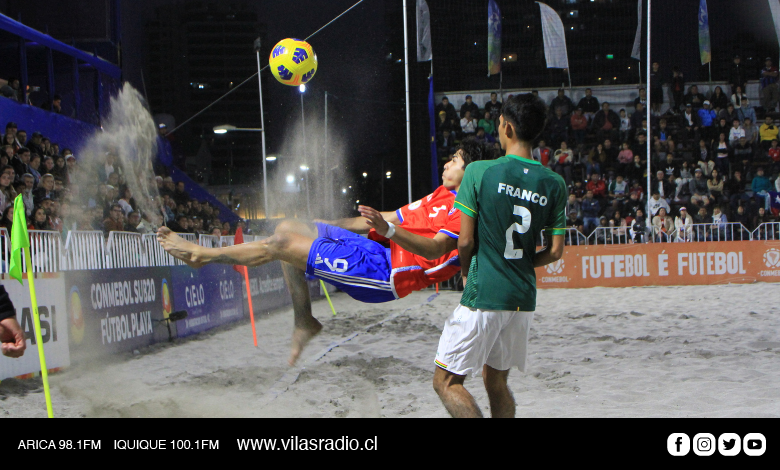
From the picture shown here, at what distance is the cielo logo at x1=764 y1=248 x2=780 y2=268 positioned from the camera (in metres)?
13.5

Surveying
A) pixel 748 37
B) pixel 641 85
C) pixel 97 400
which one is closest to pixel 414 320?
pixel 97 400

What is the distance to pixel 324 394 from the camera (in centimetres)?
481

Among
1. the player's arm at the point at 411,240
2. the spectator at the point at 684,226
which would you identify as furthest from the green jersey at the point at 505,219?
the spectator at the point at 684,226

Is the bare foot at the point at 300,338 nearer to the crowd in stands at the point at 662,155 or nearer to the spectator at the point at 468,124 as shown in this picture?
the crowd in stands at the point at 662,155

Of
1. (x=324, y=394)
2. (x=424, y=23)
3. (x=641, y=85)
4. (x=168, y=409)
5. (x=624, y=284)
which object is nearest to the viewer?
(x=168, y=409)

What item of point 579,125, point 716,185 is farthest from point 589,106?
point 716,185

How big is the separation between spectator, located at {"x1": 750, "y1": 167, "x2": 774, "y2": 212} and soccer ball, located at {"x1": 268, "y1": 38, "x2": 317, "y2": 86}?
11.9 m

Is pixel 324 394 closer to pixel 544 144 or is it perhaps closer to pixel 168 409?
pixel 168 409

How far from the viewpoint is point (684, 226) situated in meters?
14.0

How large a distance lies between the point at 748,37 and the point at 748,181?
5.60m

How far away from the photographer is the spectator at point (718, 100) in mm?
17469

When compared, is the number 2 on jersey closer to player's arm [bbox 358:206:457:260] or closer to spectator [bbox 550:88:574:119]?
player's arm [bbox 358:206:457:260]

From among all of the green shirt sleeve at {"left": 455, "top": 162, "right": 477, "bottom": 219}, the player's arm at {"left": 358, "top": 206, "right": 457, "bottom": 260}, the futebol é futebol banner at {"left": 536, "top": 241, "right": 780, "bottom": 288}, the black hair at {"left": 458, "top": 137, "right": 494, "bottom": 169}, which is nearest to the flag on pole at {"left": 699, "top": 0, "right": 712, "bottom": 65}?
the futebol é futebol banner at {"left": 536, "top": 241, "right": 780, "bottom": 288}
